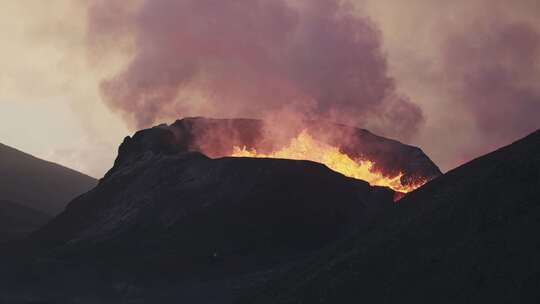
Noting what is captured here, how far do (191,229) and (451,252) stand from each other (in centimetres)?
2171

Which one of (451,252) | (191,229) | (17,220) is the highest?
(17,220)

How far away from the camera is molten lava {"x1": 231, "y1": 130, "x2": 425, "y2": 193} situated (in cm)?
5606

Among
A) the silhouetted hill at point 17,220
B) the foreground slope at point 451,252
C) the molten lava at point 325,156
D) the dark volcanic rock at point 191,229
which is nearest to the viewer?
the foreground slope at point 451,252

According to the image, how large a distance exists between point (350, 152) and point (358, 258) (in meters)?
32.2

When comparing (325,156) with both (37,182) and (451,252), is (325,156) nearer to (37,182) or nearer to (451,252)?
(451,252)

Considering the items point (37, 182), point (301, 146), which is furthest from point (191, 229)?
point (37, 182)

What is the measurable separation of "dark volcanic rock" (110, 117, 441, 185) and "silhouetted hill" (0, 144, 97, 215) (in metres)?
38.8

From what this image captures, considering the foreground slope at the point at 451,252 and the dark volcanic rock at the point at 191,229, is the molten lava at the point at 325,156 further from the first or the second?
the foreground slope at the point at 451,252

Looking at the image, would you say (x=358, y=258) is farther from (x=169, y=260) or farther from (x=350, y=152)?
(x=350, y=152)

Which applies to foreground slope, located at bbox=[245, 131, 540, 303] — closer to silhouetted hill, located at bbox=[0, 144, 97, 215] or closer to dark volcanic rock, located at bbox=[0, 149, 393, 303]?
dark volcanic rock, located at bbox=[0, 149, 393, 303]

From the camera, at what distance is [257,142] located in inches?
2261

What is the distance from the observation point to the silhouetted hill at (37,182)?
95.4 m

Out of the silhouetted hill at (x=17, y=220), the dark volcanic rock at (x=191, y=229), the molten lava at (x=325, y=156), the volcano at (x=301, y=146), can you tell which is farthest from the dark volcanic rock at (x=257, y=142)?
the silhouetted hill at (x=17, y=220)

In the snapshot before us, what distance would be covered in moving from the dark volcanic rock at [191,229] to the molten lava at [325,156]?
8.56 m
